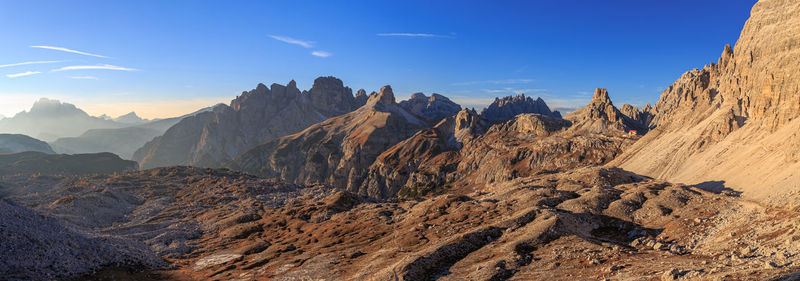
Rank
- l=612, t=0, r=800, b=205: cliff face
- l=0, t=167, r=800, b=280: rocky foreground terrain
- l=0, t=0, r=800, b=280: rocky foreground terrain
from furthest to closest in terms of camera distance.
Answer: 1. l=612, t=0, r=800, b=205: cliff face
2. l=0, t=0, r=800, b=280: rocky foreground terrain
3. l=0, t=167, r=800, b=280: rocky foreground terrain

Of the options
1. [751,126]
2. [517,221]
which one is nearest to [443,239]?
[517,221]

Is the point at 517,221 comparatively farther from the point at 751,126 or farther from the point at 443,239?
the point at 751,126

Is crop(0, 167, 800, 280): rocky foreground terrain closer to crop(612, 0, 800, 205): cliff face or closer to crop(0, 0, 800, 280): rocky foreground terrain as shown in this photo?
crop(0, 0, 800, 280): rocky foreground terrain

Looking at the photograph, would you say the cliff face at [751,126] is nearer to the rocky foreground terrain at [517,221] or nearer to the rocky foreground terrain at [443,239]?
the rocky foreground terrain at [517,221]

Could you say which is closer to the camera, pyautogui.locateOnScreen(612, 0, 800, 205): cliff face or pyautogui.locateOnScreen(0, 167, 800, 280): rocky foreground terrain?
Answer: pyautogui.locateOnScreen(0, 167, 800, 280): rocky foreground terrain

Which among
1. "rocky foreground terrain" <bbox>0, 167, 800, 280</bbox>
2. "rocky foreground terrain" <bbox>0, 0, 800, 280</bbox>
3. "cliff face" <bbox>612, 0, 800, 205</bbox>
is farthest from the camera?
"cliff face" <bbox>612, 0, 800, 205</bbox>

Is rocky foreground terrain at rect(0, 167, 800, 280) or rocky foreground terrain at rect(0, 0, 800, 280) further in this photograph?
rocky foreground terrain at rect(0, 0, 800, 280)

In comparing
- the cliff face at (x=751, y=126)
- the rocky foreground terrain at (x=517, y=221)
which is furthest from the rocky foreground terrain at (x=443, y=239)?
the cliff face at (x=751, y=126)

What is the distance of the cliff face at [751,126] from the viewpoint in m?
78.9

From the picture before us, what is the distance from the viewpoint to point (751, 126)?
98.9 meters

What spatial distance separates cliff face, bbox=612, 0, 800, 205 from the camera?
259 feet

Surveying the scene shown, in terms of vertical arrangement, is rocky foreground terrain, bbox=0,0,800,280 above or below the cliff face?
below

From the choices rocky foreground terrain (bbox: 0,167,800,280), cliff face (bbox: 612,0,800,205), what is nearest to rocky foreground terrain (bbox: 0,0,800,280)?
rocky foreground terrain (bbox: 0,167,800,280)

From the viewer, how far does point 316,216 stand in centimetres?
8800
